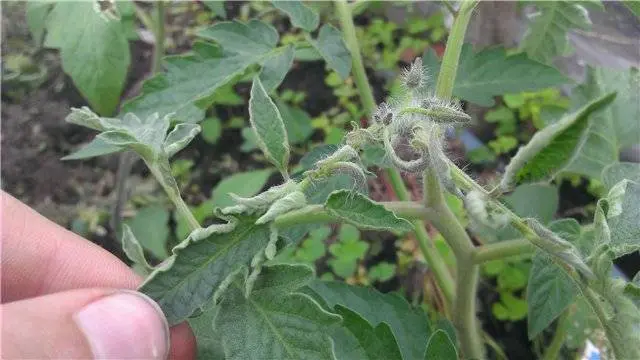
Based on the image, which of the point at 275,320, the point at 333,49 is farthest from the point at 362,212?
the point at 333,49

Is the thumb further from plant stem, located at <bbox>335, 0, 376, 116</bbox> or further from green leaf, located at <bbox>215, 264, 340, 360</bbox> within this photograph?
plant stem, located at <bbox>335, 0, 376, 116</bbox>

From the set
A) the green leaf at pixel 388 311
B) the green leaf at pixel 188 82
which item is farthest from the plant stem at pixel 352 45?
the green leaf at pixel 388 311

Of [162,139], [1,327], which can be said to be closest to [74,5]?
[162,139]

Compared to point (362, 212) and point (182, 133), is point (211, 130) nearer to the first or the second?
point (182, 133)

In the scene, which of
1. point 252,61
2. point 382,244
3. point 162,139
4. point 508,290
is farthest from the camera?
point 382,244

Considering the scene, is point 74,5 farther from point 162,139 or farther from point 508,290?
point 508,290

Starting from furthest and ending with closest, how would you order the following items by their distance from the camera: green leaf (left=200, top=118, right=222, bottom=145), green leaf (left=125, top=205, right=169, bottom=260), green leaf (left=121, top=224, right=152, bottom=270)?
green leaf (left=200, top=118, right=222, bottom=145), green leaf (left=125, top=205, right=169, bottom=260), green leaf (left=121, top=224, right=152, bottom=270)

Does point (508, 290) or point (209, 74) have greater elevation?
point (209, 74)

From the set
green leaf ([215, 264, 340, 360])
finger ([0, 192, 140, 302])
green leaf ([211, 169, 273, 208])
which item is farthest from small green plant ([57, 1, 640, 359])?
green leaf ([211, 169, 273, 208])
